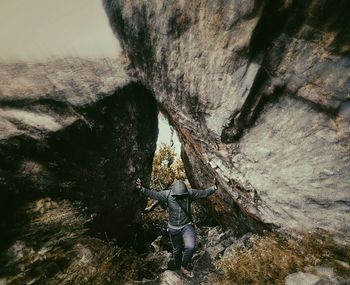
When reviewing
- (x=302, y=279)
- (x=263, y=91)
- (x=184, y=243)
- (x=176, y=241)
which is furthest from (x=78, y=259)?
(x=263, y=91)

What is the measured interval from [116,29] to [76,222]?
14.5ft

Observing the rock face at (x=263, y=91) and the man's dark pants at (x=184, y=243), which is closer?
the rock face at (x=263, y=91)

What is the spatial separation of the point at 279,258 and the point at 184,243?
6.06ft

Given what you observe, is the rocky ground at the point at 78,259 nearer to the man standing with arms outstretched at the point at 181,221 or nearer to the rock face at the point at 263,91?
the man standing with arms outstretched at the point at 181,221

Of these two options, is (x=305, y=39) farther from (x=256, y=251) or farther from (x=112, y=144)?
(x=112, y=144)

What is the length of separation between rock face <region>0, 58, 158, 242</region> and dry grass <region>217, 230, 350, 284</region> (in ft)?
9.25

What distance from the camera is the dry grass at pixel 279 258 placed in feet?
15.6

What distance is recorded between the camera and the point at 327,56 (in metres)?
4.78

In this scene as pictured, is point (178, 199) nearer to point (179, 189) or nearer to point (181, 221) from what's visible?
point (179, 189)

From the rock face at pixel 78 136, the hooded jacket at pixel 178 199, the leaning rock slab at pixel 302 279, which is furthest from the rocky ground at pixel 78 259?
the hooded jacket at pixel 178 199

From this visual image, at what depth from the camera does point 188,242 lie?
6094 mm

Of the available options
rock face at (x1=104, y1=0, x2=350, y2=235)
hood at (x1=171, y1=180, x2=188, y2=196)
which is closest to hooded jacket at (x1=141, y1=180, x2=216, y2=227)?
hood at (x1=171, y1=180, x2=188, y2=196)

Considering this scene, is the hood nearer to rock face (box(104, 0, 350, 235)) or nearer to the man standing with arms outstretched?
the man standing with arms outstretched

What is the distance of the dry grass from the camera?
476cm
